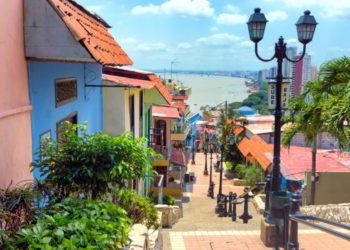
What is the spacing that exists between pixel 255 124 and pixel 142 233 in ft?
122

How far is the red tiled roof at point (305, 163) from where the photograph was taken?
2083 cm

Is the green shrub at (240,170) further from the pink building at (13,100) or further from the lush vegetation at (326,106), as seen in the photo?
the pink building at (13,100)

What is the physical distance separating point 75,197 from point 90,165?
0.44 m

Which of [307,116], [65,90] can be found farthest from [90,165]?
[307,116]

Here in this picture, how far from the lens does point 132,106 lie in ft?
45.6

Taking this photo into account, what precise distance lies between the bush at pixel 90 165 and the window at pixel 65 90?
1690mm

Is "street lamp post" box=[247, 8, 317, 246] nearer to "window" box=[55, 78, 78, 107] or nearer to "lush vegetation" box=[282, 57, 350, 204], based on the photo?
"lush vegetation" box=[282, 57, 350, 204]

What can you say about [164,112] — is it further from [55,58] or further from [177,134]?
[55,58]

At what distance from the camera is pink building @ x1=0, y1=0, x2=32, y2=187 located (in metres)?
4.46

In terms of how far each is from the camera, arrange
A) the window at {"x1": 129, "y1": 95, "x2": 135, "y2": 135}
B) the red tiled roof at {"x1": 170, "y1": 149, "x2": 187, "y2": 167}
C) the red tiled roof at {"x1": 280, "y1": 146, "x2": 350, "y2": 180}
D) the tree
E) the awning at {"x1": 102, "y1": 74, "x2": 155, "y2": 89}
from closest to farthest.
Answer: the awning at {"x1": 102, "y1": 74, "x2": 155, "y2": 89} → the window at {"x1": 129, "y1": 95, "x2": 135, "y2": 135} → the tree → the red tiled roof at {"x1": 280, "y1": 146, "x2": 350, "y2": 180} → the red tiled roof at {"x1": 170, "y1": 149, "x2": 187, "y2": 167}

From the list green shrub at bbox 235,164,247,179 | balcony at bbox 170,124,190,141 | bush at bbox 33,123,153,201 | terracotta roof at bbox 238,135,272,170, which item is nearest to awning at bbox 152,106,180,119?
balcony at bbox 170,124,190,141

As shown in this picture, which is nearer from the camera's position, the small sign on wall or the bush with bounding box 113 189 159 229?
the bush with bounding box 113 189 159 229

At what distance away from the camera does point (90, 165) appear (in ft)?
15.5

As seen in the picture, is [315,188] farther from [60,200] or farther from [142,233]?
[60,200]
